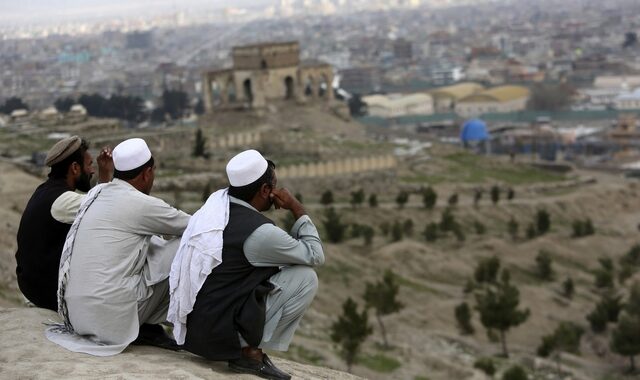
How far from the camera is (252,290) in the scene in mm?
4262

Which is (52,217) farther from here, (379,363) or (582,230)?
(582,230)

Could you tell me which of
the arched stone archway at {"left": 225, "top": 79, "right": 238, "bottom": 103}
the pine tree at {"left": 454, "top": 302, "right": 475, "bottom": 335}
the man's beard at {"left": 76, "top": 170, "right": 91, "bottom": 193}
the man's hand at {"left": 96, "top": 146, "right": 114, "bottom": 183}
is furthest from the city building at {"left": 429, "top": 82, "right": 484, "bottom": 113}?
the man's hand at {"left": 96, "top": 146, "right": 114, "bottom": 183}

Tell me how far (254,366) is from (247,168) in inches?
30.7

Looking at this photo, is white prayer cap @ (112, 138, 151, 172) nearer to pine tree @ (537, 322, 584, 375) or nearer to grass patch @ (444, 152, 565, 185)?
pine tree @ (537, 322, 584, 375)

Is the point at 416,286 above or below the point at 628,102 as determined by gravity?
above

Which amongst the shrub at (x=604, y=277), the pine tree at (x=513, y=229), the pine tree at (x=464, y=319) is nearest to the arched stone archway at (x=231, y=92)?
the pine tree at (x=513, y=229)

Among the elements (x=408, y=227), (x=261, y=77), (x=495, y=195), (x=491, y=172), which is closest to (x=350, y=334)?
(x=408, y=227)

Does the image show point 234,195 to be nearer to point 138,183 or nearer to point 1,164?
point 138,183

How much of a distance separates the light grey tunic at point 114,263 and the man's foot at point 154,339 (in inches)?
7.6

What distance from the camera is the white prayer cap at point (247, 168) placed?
14.3 ft

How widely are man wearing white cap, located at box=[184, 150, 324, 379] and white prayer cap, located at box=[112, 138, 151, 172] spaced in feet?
1.49

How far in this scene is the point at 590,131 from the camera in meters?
47.8

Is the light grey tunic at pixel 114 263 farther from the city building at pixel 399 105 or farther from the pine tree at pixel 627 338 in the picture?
the city building at pixel 399 105

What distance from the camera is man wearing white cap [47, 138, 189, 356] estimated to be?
4352mm
